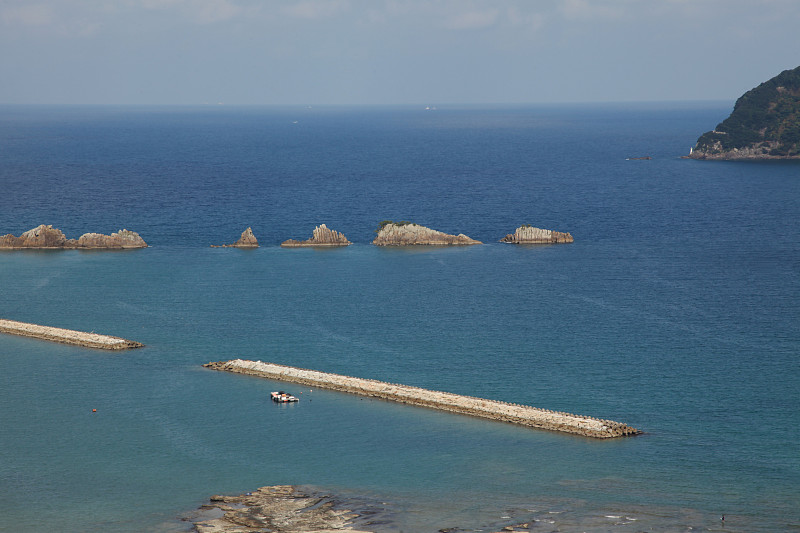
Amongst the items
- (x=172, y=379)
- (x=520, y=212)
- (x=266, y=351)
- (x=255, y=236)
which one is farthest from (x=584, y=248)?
(x=172, y=379)

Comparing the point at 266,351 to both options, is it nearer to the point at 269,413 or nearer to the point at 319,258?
the point at 269,413

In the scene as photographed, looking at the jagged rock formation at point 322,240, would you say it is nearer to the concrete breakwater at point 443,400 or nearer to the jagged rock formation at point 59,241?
the jagged rock formation at point 59,241

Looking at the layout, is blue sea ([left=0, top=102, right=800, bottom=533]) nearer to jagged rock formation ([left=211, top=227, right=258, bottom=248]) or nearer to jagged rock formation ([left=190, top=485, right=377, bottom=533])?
jagged rock formation ([left=190, top=485, right=377, bottom=533])

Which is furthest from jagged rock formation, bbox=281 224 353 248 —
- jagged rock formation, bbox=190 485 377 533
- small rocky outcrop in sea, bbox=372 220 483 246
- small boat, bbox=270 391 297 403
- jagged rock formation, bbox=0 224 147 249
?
jagged rock formation, bbox=190 485 377 533

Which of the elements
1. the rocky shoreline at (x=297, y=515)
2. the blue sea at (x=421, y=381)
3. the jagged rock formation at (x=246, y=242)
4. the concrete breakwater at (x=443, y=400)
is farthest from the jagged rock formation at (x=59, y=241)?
the rocky shoreline at (x=297, y=515)

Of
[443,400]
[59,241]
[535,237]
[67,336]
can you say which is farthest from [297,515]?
[59,241]

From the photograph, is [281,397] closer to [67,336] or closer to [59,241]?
[67,336]
